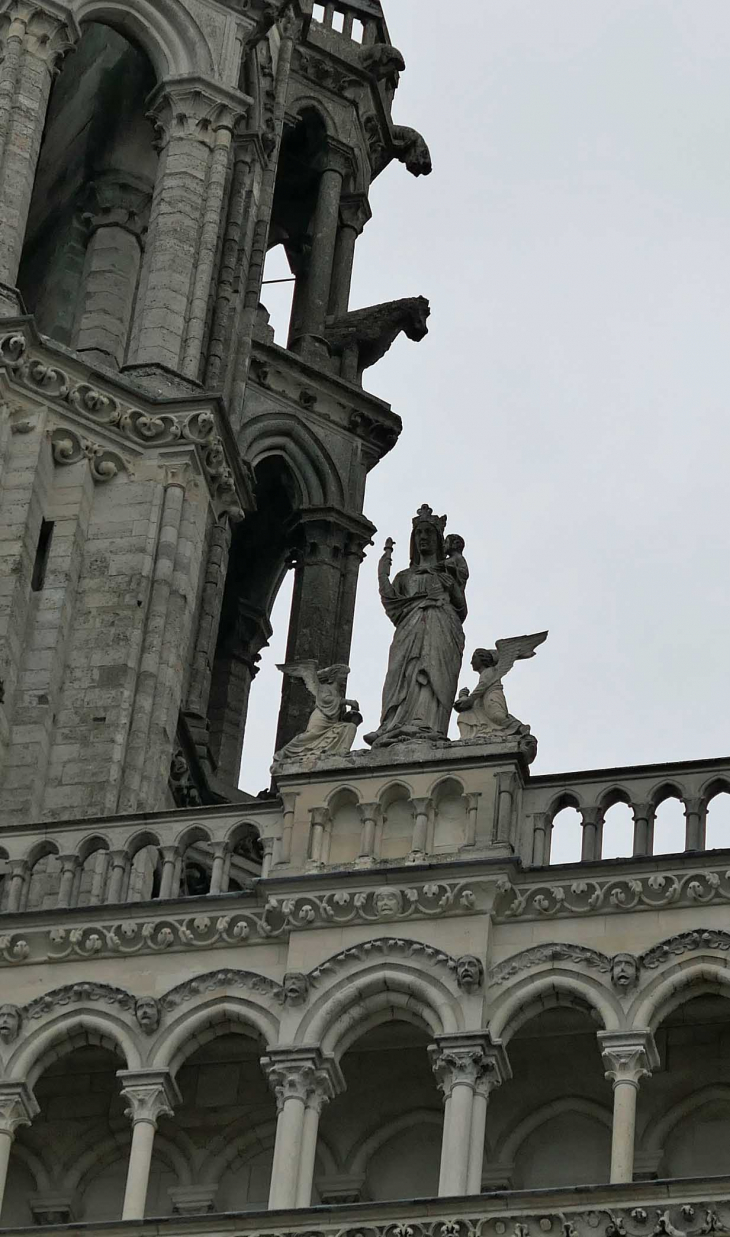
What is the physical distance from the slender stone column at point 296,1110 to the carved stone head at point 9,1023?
2.02 meters

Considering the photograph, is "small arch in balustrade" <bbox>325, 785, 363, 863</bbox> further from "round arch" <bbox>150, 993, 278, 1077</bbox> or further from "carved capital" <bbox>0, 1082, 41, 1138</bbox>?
A: "carved capital" <bbox>0, 1082, 41, 1138</bbox>

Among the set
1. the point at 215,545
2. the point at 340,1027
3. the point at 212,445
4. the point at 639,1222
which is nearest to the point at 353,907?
the point at 340,1027

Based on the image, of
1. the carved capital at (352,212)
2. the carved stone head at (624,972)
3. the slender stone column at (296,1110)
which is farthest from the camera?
the carved capital at (352,212)

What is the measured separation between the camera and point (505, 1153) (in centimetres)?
3469

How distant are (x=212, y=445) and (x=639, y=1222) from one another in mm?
12386

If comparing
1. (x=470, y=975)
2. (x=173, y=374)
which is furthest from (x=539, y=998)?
(x=173, y=374)

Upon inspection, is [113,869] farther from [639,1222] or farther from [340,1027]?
[639,1222]

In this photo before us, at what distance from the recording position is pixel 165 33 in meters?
45.9

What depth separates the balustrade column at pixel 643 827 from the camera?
35.2 meters

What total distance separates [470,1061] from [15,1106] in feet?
11.3

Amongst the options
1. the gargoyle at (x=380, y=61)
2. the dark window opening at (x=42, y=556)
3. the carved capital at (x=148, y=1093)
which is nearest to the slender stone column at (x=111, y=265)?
the dark window opening at (x=42, y=556)

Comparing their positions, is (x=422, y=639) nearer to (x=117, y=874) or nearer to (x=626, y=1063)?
(x=117, y=874)

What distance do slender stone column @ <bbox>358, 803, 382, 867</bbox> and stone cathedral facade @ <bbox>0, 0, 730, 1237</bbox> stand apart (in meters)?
0.02

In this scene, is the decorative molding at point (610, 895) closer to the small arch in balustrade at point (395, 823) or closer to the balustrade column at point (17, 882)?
the small arch in balustrade at point (395, 823)
